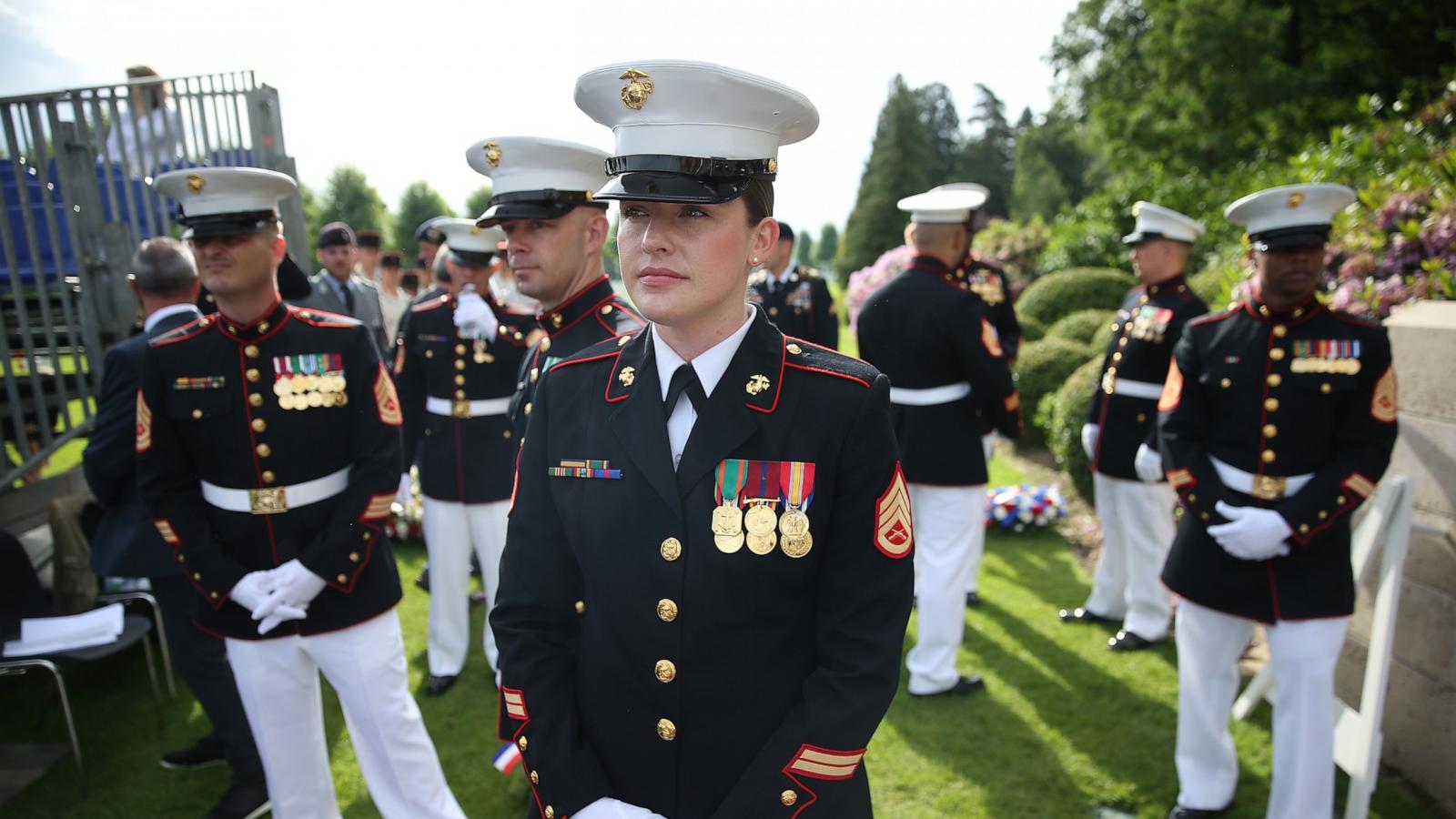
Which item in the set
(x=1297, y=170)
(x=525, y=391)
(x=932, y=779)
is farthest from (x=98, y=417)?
(x=1297, y=170)

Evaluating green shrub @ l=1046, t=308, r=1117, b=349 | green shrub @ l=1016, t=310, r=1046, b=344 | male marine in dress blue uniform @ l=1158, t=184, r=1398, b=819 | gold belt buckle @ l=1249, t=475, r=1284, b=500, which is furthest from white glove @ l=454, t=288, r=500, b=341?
green shrub @ l=1016, t=310, r=1046, b=344

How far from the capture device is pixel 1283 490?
3160 millimetres

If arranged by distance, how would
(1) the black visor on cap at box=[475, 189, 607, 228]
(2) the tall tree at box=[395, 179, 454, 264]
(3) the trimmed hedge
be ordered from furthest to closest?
1. (2) the tall tree at box=[395, 179, 454, 264]
2. (3) the trimmed hedge
3. (1) the black visor on cap at box=[475, 189, 607, 228]

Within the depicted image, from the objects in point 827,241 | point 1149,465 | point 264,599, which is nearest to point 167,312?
point 264,599

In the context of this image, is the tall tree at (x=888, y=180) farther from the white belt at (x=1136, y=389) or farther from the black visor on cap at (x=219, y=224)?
the black visor on cap at (x=219, y=224)

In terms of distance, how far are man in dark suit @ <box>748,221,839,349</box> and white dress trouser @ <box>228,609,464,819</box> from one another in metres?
4.90

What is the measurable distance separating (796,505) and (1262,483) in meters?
2.49

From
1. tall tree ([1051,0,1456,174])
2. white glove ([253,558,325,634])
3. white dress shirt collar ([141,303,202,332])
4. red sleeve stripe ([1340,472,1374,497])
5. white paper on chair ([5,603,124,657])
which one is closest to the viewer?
white glove ([253,558,325,634])

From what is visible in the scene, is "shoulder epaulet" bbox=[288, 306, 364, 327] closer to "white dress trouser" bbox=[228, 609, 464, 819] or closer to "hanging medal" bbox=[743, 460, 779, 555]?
"white dress trouser" bbox=[228, 609, 464, 819]

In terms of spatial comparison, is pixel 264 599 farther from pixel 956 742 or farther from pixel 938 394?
pixel 938 394

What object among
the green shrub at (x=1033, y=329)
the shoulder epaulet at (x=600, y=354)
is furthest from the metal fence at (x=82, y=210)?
A: the green shrub at (x=1033, y=329)

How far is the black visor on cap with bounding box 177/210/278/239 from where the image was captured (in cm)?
281

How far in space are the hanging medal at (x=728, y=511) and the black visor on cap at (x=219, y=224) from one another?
7.23 ft

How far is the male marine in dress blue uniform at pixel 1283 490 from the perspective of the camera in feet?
10.1
